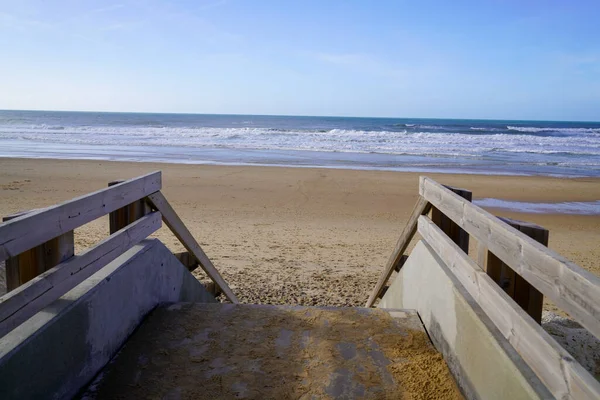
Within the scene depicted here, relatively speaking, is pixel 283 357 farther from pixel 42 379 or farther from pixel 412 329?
pixel 42 379

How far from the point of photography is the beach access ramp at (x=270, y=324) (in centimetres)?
180

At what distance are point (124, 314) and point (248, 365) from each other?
31.7 inches

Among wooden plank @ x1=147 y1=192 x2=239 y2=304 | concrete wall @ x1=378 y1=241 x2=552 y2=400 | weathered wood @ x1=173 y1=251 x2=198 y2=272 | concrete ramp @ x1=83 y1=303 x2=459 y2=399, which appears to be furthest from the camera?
weathered wood @ x1=173 y1=251 x2=198 y2=272

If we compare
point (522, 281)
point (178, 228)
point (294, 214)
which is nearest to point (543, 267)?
point (522, 281)

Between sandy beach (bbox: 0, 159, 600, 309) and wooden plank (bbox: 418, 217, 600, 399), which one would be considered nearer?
wooden plank (bbox: 418, 217, 600, 399)

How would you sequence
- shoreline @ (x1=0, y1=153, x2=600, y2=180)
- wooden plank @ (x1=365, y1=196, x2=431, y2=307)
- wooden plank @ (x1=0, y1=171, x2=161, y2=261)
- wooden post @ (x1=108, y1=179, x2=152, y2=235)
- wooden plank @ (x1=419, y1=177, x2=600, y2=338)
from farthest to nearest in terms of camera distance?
shoreline @ (x1=0, y1=153, x2=600, y2=180) < wooden plank @ (x1=365, y1=196, x2=431, y2=307) < wooden post @ (x1=108, y1=179, x2=152, y2=235) < wooden plank @ (x1=0, y1=171, x2=161, y2=261) < wooden plank @ (x1=419, y1=177, x2=600, y2=338)

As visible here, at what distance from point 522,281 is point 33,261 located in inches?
90.6

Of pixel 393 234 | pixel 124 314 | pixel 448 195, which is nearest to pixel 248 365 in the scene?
pixel 124 314

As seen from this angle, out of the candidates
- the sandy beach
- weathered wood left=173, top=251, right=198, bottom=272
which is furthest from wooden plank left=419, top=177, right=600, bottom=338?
the sandy beach

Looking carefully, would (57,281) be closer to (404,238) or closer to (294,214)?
(404,238)

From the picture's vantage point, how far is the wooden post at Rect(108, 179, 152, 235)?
3047 mm

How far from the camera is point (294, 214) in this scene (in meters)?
10.9

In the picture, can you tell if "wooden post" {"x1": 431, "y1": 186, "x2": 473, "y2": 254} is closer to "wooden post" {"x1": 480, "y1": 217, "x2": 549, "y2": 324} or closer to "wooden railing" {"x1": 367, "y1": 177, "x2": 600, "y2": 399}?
"wooden railing" {"x1": 367, "y1": 177, "x2": 600, "y2": 399}

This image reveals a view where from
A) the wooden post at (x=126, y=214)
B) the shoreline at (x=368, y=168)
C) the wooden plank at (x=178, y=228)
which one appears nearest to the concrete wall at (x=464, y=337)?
the wooden plank at (x=178, y=228)
